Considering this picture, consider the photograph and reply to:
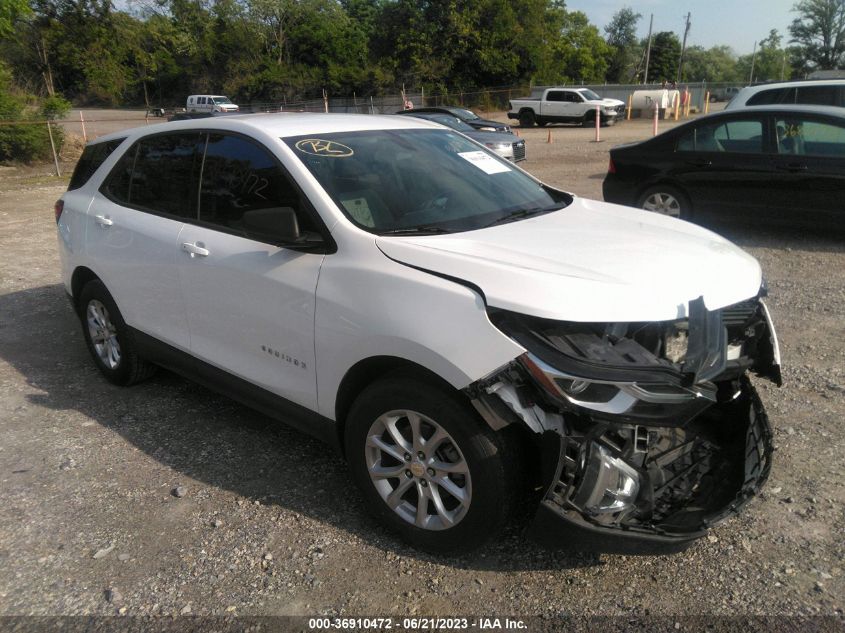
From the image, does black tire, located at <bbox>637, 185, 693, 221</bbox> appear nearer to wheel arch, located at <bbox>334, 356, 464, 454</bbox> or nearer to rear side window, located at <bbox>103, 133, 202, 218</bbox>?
rear side window, located at <bbox>103, 133, 202, 218</bbox>

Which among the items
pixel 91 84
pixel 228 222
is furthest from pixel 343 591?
pixel 91 84

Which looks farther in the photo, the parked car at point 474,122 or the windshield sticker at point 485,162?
the parked car at point 474,122

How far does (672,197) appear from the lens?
28.5 ft

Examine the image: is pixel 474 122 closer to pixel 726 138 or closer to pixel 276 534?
pixel 726 138

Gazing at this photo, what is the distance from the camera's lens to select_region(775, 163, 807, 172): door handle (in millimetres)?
7722

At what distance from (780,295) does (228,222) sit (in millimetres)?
5063

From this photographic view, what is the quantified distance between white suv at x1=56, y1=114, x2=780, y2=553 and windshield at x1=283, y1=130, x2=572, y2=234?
0.01 metres

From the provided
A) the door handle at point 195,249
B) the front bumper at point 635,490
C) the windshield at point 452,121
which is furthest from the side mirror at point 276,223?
the windshield at point 452,121

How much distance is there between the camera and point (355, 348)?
2.91 m

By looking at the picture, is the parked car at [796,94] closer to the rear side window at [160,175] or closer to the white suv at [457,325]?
the white suv at [457,325]

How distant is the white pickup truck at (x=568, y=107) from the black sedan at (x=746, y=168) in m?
23.0

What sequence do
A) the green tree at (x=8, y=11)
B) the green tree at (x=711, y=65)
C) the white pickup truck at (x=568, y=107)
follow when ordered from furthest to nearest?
the green tree at (x=711, y=65) < the white pickup truck at (x=568, y=107) < the green tree at (x=8, y=11)

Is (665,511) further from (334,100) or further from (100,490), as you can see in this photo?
(334,100)

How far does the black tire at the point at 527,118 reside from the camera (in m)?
32.8
